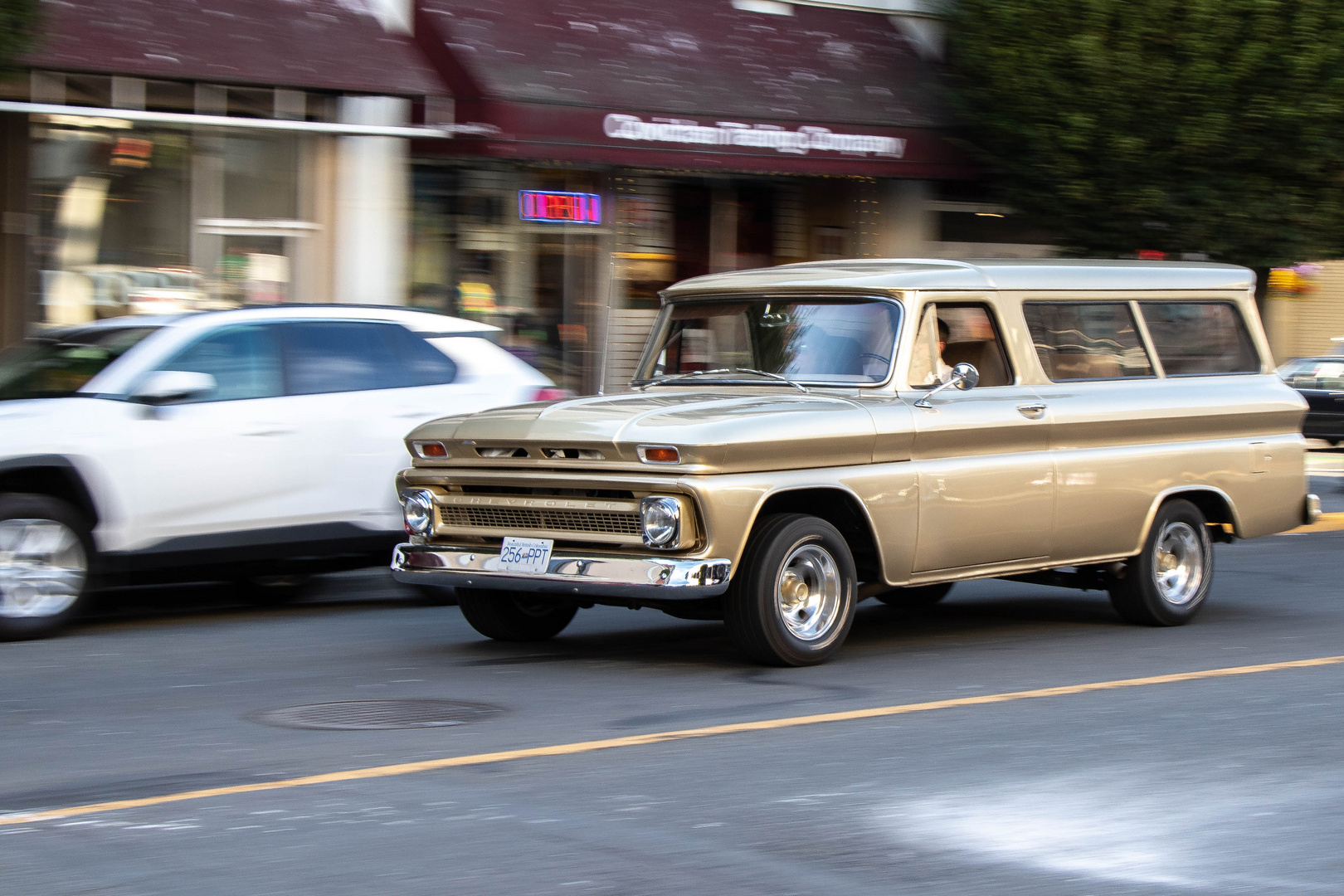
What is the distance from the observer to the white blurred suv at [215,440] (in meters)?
9.08

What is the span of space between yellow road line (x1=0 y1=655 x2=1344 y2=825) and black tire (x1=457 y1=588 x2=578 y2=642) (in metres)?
2.08

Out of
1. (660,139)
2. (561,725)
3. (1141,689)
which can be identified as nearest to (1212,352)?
(1141,689)

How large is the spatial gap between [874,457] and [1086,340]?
1.93 m

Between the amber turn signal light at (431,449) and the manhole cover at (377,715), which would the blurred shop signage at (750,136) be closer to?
the amber turn signal light at (431,449)

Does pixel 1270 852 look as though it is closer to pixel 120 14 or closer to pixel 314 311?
pixel 314 311

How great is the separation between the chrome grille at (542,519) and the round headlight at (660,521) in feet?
0.25

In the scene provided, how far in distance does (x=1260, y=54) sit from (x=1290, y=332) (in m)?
16.9

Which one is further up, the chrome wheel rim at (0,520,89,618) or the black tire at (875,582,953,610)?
the chrome wheel rim at (0,520,89,618)

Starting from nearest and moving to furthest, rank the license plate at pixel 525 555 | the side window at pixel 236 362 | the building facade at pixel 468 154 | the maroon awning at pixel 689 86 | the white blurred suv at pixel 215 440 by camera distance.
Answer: the license plate at pixel 525 555 → the white blurred suv at pixel 215 440 → the side window at pixel 236 362 → the building facade at pixel 468 154 → the maroon awning at pixel 689 86

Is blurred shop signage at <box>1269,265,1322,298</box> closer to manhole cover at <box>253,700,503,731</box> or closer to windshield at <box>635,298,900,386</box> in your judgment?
windshield at <box>635,298,900,386</box>

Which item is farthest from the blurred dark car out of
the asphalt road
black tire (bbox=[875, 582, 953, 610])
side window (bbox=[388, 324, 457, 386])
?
side window (bbox=[388, 324, 457, 386])

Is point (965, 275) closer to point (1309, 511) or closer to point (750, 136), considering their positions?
point (1309, 511)

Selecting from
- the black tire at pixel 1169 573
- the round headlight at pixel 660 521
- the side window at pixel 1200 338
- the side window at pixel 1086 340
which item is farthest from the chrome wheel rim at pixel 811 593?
the side window at pixel 1200 338

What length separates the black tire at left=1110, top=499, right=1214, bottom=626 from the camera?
9.53m
